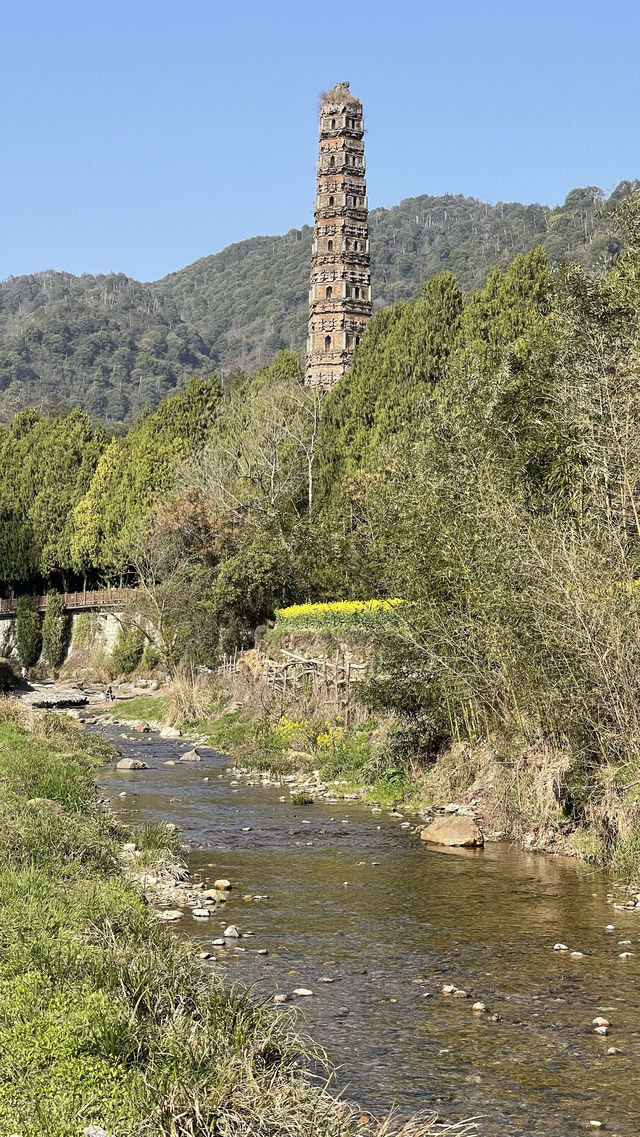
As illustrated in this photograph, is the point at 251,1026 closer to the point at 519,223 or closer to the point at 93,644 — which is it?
the point at 93,644

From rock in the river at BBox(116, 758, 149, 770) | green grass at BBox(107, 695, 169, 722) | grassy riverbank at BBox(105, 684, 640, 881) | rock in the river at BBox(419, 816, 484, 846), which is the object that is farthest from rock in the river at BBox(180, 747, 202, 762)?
rock in the river at BBox(419, 816, 484, 846)

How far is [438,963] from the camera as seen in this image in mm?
12703

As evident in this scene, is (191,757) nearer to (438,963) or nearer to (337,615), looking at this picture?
(337,615)

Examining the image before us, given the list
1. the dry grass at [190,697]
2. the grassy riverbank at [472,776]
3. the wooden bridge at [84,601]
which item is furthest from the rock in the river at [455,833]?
the wooden bridge at [84,601]

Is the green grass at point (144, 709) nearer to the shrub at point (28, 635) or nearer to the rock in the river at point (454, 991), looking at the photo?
the shrub at point (28, 635)

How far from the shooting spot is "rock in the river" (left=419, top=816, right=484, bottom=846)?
1914 cm

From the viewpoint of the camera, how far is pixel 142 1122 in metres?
7.13

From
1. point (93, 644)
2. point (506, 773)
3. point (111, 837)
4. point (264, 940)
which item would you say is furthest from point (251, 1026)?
point (93, 644)

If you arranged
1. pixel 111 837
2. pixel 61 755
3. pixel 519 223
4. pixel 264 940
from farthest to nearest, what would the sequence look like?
pixel 519 223, pixel 61 755, pixel 111 837, pixel 264 940

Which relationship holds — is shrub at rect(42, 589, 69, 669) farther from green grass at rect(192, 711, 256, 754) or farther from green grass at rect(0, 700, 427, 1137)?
green grass at rect(0, 700, 427, 1137)

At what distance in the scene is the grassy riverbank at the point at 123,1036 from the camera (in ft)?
24.0

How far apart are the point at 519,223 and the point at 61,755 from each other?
15799cm

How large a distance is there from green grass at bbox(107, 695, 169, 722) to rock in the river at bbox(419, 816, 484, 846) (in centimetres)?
2377

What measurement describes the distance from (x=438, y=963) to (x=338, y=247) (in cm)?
7535
